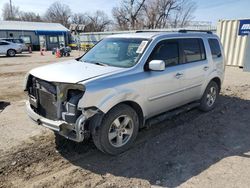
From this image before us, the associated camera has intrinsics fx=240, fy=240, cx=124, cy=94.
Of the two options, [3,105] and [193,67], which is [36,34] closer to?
[3,105]

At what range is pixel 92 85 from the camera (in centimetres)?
325

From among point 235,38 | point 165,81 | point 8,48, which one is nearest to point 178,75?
point 165,81

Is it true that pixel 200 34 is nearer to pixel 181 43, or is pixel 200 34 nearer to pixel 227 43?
pixel 181 43

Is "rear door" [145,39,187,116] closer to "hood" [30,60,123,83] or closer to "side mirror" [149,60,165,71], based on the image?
"side mirror" [149,60,165,71]

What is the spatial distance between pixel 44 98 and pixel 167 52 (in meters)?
2.31

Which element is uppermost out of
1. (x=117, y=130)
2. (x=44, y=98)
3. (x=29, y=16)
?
(x=29, y=16)

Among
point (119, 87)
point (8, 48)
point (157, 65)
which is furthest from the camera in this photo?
point (8, 48)

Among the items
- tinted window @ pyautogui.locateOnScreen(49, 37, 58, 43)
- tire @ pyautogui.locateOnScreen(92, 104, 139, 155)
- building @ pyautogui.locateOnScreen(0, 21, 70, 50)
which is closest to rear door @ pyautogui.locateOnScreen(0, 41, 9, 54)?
building @ pyautogui.locateOnScreen(0, 21, 70, 50)

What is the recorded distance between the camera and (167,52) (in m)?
4.43

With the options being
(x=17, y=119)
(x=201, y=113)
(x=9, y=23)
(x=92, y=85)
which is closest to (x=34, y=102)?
(x=92, y=85)

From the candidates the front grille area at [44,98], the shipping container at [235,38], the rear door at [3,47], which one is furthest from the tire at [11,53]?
the front grille area at [44,98]

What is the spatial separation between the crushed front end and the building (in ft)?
118

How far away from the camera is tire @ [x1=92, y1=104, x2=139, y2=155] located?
3.48 meters

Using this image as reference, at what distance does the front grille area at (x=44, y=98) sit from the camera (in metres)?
3.53
